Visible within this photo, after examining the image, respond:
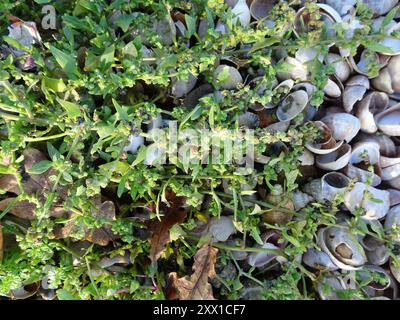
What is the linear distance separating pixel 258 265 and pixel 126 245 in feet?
1.47

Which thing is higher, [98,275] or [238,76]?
[238,76]

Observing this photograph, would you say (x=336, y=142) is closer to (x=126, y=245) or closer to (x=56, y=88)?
(x=126, y=245)

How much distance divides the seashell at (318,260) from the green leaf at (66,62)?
3.14ft

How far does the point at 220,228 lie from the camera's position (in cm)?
144

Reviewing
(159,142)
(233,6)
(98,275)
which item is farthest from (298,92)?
(98,275)

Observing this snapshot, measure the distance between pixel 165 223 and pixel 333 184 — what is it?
57 centimetres

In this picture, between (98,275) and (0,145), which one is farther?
(98,275)

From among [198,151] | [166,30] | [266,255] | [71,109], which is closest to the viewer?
[71,109]

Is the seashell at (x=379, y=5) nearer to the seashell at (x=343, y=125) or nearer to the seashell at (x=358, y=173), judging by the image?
the seashell at (x=343, y=125)

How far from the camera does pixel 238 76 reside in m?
1.40

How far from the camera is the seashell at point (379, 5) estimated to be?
1.47 m

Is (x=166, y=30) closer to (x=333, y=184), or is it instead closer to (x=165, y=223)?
(x=165, y=223)

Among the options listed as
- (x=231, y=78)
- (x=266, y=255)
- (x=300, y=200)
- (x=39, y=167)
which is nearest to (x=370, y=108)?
(x=300, y=200)

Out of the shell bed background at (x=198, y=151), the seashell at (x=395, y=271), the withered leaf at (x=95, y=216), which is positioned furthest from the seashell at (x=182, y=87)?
the seashell at (x=395, y=271)
